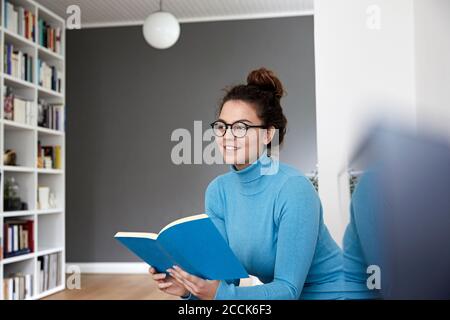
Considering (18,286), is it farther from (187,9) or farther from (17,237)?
(187,9)

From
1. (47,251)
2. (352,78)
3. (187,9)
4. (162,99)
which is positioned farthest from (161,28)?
(47,251)

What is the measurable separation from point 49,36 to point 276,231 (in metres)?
2.31

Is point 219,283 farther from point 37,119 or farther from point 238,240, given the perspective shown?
point 37,119

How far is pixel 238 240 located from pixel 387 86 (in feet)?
1.44

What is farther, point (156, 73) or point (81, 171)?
point (81, 171)

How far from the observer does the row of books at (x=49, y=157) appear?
2.88 m

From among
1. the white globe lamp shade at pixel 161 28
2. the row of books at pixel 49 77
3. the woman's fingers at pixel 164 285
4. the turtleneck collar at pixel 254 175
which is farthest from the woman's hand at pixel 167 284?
the row of books at pixel 49 77

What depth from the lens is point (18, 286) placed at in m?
2.66

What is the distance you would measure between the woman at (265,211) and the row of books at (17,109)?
188cm

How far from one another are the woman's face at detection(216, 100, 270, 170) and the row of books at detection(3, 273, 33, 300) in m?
2.04

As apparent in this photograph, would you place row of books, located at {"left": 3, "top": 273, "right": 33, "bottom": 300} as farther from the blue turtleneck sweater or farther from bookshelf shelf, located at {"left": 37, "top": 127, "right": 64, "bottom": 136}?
the blue turtleneck sweater

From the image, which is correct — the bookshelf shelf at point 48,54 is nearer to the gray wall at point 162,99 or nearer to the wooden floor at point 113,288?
the gray wall at point 162,99
